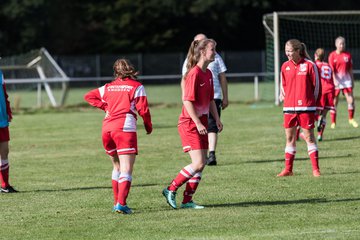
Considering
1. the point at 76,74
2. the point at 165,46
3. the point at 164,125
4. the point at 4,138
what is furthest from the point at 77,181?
the point at 165,46

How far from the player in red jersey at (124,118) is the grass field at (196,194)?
1.33ft

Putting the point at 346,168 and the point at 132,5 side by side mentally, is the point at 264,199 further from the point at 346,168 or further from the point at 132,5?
the point at 132,5

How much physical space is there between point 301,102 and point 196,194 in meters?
2.30

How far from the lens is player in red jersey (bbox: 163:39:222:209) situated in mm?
9781

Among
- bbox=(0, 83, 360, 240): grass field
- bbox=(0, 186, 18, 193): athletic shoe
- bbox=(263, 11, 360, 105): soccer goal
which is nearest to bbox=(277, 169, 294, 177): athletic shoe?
bbox=(0, 83, 360, 240): grass field

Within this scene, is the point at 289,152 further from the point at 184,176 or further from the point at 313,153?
the point at 184,176

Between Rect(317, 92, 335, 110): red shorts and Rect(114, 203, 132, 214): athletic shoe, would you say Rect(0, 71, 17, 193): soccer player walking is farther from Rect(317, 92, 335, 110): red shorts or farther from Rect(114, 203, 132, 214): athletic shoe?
Rect(317, 92, 335, 110): red shorts

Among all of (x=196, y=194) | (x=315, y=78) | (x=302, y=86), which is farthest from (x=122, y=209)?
(x=315, y=78)

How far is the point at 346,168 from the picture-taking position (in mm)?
13273

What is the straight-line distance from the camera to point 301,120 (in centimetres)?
1247

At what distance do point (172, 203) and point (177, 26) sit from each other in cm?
4902

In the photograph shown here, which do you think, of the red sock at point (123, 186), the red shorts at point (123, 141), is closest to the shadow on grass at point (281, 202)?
the red sock at point (123, 186)

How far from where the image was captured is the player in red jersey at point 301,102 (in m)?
12.5

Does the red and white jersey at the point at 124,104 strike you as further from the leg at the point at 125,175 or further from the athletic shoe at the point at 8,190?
the athletic shoe at the point at 8,190
